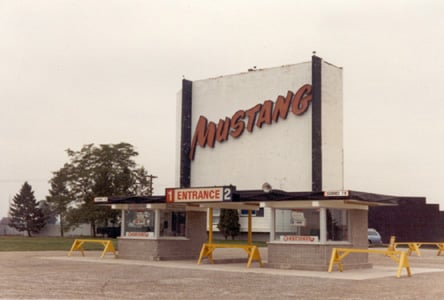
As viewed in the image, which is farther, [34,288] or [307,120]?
[307,120]

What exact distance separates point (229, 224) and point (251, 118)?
11.3 meters

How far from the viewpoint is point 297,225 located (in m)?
24.1

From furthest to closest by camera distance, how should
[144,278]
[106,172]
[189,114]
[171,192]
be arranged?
[106,172], [189,114], [171,192], [144,278]

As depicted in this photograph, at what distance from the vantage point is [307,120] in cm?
5050

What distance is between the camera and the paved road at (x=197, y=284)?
14164mm

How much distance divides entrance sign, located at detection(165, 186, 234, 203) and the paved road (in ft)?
11.0

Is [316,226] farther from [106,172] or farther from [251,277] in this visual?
[106,172]

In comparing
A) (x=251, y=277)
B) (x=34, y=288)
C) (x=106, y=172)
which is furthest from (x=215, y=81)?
(x=34, y=288)

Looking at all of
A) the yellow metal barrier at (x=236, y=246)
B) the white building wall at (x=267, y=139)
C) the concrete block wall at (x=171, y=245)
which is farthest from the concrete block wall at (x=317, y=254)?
the white building wall at (x=267, y=139)

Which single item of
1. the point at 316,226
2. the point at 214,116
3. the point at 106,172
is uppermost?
the point at 214,116

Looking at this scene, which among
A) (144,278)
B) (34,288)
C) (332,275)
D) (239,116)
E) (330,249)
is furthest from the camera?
(239,116)

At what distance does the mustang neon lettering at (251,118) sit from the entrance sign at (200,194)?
84.9ft

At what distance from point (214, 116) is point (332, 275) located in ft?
123

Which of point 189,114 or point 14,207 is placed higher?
point 189,114
